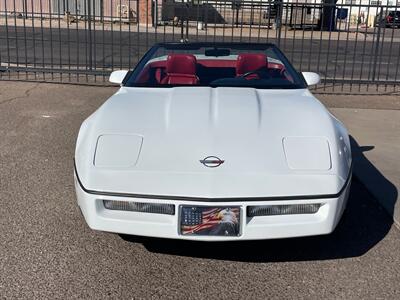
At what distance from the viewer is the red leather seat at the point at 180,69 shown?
490 cm

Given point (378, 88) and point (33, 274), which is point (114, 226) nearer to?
point (33, 274)

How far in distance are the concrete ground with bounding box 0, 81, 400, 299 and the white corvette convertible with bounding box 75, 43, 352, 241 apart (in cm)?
32

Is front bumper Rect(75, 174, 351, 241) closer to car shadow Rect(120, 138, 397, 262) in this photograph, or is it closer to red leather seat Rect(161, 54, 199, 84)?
car shadow Rect(120, 138, 397, 262)

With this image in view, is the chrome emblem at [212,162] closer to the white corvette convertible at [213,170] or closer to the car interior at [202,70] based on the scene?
the white corvette convertible at [213,170]

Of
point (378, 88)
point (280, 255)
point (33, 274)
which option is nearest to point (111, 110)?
point (33, 274)

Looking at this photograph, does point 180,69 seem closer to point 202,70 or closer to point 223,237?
point 202,70

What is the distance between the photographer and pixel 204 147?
3.51 metres

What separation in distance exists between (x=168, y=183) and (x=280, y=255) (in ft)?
3.36

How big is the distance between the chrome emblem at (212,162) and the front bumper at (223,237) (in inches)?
9.9

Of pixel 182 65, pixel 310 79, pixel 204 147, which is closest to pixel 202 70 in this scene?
pixel 182 65

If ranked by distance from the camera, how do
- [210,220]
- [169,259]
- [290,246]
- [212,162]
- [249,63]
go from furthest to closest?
[249,63] < [290,246] < [169,259] < [212,162] < [210,220]

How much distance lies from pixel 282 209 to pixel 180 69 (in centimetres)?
204

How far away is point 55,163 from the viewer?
5.68m

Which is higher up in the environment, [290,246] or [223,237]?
[223,237]
